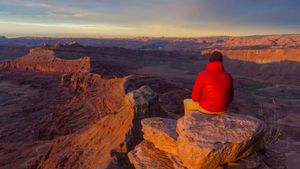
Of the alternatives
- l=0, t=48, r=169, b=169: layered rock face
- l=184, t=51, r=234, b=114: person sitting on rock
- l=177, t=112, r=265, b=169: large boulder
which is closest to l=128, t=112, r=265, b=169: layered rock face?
l=177, t=112, r=265, b=169: large boulder

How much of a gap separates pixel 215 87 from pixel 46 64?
40768 millimetres

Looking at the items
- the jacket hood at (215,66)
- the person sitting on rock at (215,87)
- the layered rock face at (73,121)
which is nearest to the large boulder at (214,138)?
the person sitting on rock at (215,87)

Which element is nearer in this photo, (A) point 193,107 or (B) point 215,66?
(B) point 215,66

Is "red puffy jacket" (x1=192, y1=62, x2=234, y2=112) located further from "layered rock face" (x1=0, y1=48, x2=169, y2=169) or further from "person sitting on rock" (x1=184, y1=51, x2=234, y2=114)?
"layered rock face" (x1=0, y1=48, x2=169, y2=169)

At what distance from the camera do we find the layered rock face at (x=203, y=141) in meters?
5.83

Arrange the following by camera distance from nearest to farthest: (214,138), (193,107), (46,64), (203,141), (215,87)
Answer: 1. (203,141)
2. (214,138)
3. (215,87)
4. (193,107)
5. (46,64)

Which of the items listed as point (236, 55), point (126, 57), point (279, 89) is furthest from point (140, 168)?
point (236, 55)

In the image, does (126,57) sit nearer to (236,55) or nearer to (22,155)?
(236,55)

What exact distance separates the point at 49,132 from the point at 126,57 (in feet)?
150

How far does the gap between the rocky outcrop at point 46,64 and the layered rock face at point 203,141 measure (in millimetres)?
31463

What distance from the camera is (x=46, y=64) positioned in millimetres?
44781

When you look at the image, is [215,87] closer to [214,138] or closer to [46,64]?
[214,138]

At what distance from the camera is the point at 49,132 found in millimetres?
18719

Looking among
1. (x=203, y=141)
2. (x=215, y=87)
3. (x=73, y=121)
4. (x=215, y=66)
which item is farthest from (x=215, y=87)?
(x=73, y=121)
